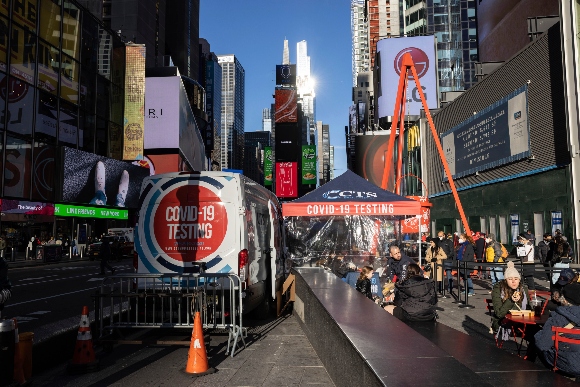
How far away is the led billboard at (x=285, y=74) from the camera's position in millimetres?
181025

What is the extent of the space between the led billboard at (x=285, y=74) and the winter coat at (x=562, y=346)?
589 feet

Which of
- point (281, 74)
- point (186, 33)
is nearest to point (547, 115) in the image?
point (186, 33)

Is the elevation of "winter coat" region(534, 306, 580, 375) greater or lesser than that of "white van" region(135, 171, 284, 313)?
lesser

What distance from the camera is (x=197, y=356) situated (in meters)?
6.53

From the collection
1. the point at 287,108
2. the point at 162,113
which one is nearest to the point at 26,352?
the point at 162,113

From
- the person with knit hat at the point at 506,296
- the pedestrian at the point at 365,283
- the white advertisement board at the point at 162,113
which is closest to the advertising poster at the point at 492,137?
the pedestrian at the point at 365,283

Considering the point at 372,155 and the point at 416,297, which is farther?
the point at 372,155

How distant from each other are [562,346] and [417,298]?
106 inches

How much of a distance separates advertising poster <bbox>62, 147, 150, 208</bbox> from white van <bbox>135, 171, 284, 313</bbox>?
32.3 meters

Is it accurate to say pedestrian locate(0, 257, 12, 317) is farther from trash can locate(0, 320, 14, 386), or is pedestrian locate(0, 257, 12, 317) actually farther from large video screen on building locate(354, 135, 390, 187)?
large video screen on building locate(354, 135, 390, 187)

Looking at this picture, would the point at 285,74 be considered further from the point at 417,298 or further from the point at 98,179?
the point at 417,298

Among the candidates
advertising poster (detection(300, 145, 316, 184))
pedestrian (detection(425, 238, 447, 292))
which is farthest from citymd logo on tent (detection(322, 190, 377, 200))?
advertising poster (detection(300, 145, 316, 184))

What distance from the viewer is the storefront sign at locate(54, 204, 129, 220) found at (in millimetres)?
41812

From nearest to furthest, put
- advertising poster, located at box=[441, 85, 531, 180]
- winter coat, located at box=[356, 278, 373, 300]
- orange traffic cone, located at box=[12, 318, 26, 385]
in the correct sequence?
orange traffic cone, located at box=[12, 318, 26, 385] < winter coat, located at box=[356, 278, 373, 300] < advertising poster, located at box=[441, 85, 531, 180]
